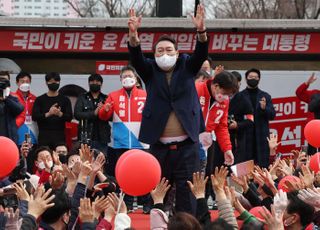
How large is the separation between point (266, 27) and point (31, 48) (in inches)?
145

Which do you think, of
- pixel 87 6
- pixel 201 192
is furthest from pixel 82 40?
pixel 87 6

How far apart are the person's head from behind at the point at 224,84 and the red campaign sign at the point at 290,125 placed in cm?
491

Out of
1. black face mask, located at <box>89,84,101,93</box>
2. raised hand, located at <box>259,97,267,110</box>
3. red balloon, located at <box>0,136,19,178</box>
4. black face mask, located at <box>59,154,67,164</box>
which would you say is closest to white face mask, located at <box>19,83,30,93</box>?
black face mask, located at <box>89,84,101,93</box>

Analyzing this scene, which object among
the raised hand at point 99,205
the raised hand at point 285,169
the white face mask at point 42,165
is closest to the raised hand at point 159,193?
the raised hand at point 99,205

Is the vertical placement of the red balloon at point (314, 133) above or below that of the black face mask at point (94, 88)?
above

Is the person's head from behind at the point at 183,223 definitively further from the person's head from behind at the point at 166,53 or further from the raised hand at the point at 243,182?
the person's head from behind at the point at 166,53

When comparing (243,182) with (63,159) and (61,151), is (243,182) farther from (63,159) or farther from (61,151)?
(61,151)

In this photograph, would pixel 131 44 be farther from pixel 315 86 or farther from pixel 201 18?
pixel 315 86

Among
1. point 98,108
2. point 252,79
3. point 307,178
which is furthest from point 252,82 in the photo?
point 307,178

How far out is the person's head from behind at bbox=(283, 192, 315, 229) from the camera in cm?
700

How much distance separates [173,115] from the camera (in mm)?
8422

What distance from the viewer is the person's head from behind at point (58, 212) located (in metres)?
6.92

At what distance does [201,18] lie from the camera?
809 centimetres

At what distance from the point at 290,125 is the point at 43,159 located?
6161 millimetres
